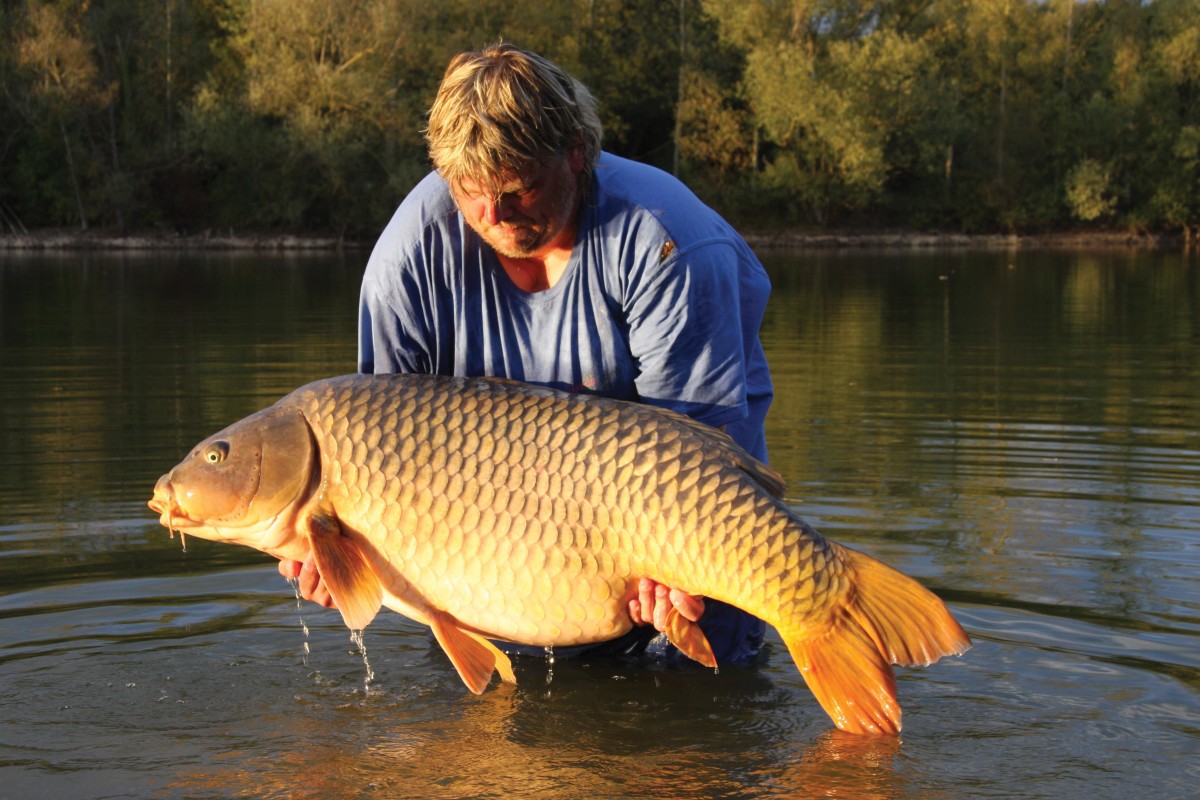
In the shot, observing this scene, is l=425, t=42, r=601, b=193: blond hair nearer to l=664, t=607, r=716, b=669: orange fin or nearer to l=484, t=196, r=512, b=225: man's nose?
l=484, t=196, r=512, b=225: man's nose

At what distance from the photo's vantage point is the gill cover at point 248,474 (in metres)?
3.40

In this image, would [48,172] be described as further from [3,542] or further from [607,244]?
[607,244]

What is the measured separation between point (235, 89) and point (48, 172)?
5.80m

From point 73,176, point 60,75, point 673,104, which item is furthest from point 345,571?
point 673,104

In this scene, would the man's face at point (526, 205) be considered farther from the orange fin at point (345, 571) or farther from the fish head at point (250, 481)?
the orange fin at point (345, 571)

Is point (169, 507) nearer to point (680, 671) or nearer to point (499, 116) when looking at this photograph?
point (499, 116)

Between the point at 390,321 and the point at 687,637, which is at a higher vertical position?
the point at 390,321

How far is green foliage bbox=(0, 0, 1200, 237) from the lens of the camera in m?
39.2

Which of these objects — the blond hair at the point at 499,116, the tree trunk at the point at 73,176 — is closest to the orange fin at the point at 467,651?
the blond hair at the point at 499,116

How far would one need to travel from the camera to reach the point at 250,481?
11.2 ft

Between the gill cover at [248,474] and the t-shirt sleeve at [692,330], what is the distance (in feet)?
3.01

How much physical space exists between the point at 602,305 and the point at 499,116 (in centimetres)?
67

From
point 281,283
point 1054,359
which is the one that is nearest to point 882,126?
point 281,283

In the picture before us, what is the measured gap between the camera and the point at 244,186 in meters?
42.0
